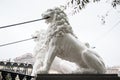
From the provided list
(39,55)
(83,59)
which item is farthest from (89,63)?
(39,55)

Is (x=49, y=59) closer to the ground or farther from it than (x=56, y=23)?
closer to the ground

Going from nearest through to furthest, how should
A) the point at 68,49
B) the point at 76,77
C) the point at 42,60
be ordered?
the point at 76,77, the point at 68,49, the point at 42,60

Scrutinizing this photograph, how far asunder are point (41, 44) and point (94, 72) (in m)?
1.49

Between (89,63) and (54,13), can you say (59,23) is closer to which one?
(54,13)

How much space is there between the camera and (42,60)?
4223 millimetres

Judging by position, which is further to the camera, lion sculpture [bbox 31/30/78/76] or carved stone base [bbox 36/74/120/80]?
lion sculpture [bbox 31/30/78/76]

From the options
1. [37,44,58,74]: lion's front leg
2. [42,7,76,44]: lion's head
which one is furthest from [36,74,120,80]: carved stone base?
[42,7,76,44]: lion's head

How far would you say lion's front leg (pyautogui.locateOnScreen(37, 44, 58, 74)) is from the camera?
3.17m

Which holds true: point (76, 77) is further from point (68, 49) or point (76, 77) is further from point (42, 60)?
point (42, 60)

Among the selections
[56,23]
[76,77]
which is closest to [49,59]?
[76,77]

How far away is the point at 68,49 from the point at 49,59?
1.05 feet

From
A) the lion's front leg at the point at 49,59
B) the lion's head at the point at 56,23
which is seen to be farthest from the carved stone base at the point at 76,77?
the lion's head at the point at 56,23

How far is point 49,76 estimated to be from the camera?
10.4 ft

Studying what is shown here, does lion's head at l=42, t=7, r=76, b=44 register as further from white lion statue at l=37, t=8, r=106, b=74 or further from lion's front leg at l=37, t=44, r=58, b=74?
lion's front leg at l=37, t=44, r=58, b=74
